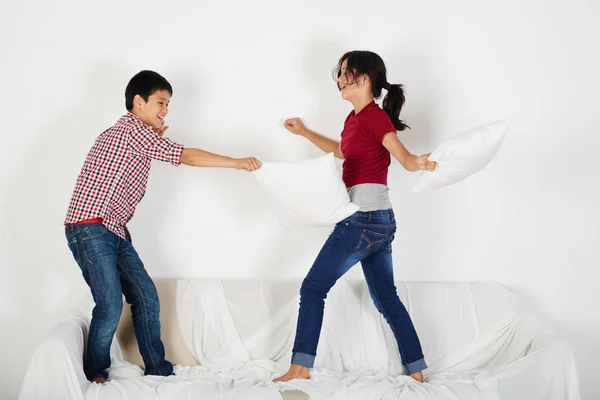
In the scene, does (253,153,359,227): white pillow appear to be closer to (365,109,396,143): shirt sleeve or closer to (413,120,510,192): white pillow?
(365,109,396,143): shirt sleeve

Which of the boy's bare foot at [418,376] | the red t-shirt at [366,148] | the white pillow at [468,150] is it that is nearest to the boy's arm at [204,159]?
the red t-shirt at [366,148]

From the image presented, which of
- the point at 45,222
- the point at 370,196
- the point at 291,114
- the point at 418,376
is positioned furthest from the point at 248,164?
the point at 45,222

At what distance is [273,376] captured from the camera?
2615mm

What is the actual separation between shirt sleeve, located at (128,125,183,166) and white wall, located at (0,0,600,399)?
0.53m

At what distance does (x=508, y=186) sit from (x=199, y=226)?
4.66 feet

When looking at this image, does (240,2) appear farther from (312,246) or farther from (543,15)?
(543,15)

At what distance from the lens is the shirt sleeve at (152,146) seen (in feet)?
8.11

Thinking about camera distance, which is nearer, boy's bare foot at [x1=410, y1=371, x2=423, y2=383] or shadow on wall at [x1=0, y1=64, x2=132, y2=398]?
Answer: boy's bare foot at [x1=410, y1=371, x2=423, y2=383]

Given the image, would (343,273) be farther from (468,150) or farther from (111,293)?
(111,293)

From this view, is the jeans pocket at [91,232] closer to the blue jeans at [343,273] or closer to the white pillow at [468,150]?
the blue jeans at [343,273]

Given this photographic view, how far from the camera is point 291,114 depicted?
2.99 metres

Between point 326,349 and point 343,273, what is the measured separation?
46 cm

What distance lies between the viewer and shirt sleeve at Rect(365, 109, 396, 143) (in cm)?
243

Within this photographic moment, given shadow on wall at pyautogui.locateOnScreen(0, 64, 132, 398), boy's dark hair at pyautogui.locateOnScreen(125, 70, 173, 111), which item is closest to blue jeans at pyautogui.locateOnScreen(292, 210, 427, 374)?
boy's dark hair at pyautogui.locateOnScreen(125, 70, 173, 111)
